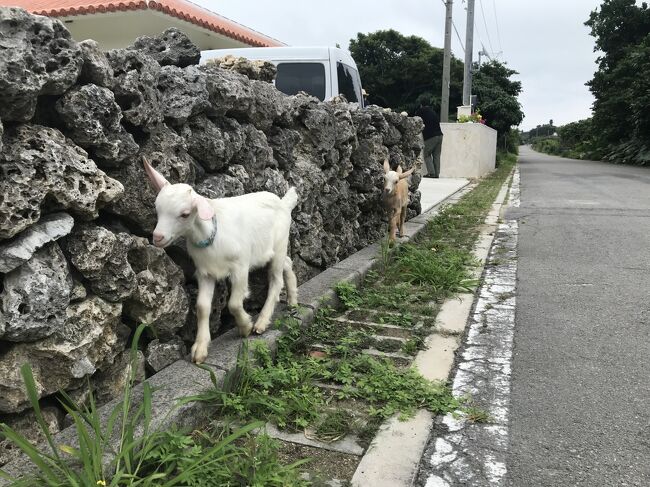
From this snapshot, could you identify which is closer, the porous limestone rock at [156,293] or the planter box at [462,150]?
the porous limestone rock at [156,293]

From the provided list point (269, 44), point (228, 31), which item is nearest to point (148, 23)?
point (228, 31)

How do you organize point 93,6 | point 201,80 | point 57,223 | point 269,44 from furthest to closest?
1. point 269,44
2. point 93,6
3. point 201,80
4. point 57,223

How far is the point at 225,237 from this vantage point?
315cm

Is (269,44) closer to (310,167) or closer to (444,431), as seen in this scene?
(310,167)

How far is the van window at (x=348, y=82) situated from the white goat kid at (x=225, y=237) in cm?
612

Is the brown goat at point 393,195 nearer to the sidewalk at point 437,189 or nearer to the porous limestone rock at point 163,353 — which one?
the sidewalk at point 437,189

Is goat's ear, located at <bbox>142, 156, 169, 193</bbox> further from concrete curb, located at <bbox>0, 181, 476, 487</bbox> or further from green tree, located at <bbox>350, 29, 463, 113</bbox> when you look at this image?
green tree, located at <bbox>350, 29, 463, 113</bbox>

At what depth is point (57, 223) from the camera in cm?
246

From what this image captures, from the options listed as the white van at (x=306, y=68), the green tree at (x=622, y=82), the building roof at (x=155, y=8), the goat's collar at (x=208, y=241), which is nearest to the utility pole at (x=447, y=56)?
the building roof at (x=155, y=8)

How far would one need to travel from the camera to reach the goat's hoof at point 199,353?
10.2ft

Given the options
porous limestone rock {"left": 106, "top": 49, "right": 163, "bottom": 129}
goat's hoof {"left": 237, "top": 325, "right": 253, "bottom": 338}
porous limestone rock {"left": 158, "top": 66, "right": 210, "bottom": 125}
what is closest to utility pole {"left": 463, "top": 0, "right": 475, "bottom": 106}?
porous limestone rock {"left": 158, "top": 66, "right": 210, "bottom": 125}

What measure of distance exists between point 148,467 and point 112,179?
131 cm

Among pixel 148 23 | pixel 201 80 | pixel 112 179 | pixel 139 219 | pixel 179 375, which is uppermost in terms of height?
pixel 148 23

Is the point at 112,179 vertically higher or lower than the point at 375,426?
higher
